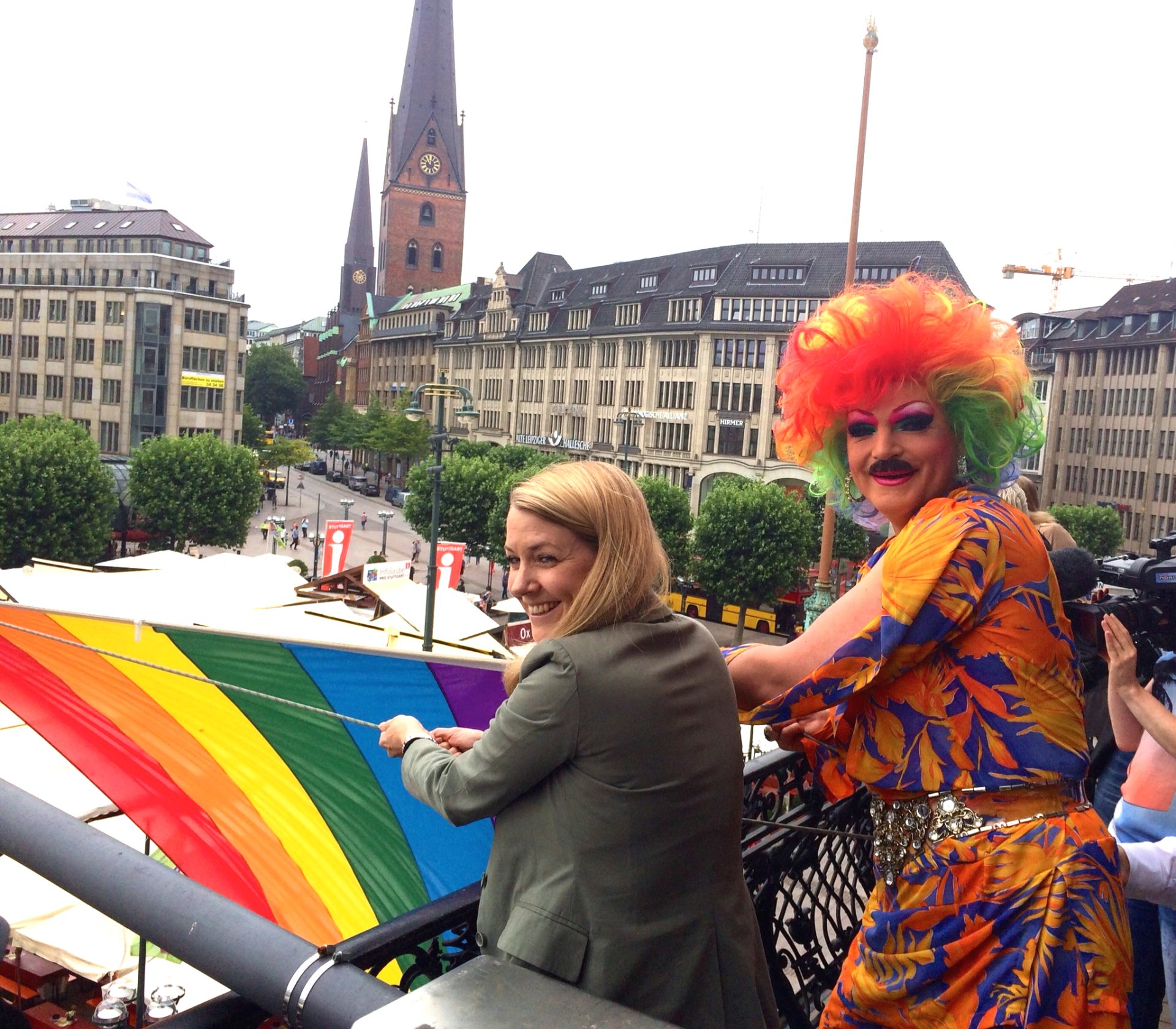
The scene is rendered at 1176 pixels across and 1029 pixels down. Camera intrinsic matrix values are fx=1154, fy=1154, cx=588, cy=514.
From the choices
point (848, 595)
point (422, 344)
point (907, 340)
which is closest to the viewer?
point (848, 595)

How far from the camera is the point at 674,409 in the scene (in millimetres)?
72250

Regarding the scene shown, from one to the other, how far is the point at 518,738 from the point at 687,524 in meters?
48.4

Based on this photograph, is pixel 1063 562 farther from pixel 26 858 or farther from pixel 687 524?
pixel 687 524

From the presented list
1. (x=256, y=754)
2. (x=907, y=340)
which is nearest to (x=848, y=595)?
(x=907, y=340)

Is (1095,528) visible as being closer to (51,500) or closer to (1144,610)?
(51,500)

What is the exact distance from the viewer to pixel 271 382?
477 feet

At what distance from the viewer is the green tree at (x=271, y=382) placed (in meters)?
145

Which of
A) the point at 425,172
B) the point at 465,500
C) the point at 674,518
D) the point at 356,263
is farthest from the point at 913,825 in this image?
the point at 356,263

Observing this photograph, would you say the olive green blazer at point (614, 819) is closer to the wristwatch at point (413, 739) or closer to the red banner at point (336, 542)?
the wristwatch at point (413, 739)

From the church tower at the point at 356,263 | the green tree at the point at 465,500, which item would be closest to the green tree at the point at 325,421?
the church tower at the point at 356,263

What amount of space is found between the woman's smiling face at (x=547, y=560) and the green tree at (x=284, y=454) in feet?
291

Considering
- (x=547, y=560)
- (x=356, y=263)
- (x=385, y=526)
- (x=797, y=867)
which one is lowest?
Result: (x=385, y=526)

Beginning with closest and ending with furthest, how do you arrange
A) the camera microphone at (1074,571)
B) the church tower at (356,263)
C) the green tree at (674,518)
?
the camera microphone at (1074,571) → the green tree at (674,518) → the church tower at (356,263)

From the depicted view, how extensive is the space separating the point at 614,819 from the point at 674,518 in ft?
157
